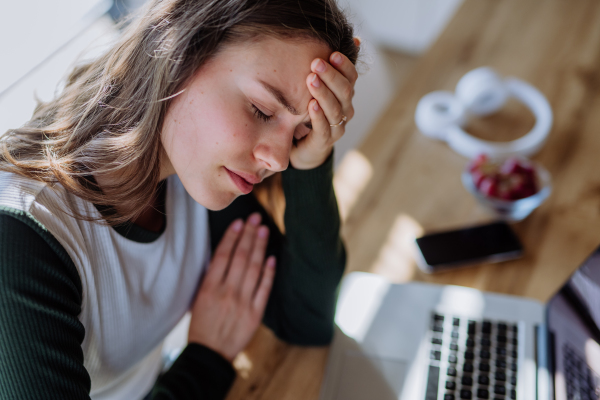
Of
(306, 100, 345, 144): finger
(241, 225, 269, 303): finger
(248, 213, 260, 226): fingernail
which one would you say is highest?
(306, 100, 345, 144): finger

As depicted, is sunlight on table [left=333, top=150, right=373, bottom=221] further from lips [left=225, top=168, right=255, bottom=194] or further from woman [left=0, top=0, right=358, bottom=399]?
lips [left=225, top=168, right=255, bottom=194]

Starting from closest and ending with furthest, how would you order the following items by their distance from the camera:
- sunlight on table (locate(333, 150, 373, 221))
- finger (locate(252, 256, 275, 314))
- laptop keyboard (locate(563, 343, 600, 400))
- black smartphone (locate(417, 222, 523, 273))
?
laptop keyboard (locate(563, 343, 600, 400)) → finger (locate(252, 256, 275, 314)) → black smartphone (locate(417, 222, 523, 273)) → sunlight on table (locate(333, 150, 373, 221))

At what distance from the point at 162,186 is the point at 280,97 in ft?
1.11

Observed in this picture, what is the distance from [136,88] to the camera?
0.71m

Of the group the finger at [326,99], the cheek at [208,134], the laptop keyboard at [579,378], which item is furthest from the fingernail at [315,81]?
the laptop keyboard at [579,378]

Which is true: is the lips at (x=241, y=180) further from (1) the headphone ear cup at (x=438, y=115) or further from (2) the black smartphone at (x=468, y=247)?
(1) the headphone ear cup at (x=438, y=115)

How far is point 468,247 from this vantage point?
3.52ft

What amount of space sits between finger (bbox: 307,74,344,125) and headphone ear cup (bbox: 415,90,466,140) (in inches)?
22.6

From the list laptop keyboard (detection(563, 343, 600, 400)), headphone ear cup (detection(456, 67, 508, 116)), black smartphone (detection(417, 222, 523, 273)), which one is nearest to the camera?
laptop keyboard (detection(563, 343, 600, 400))

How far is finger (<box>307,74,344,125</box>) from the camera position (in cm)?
69

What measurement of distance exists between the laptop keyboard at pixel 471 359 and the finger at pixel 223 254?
0.42m

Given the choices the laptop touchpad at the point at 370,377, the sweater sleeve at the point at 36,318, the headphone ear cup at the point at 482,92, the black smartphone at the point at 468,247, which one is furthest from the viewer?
the headphone ear cup at the point at 482,92

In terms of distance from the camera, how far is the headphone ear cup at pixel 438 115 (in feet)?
4.23

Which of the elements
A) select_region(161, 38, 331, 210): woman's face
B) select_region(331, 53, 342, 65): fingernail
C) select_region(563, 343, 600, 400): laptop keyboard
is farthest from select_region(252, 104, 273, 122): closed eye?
select_region(563, 343, 600, 400): laptop keyboard
